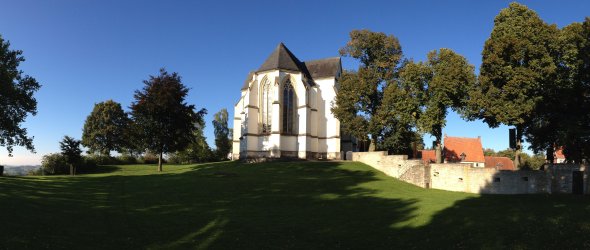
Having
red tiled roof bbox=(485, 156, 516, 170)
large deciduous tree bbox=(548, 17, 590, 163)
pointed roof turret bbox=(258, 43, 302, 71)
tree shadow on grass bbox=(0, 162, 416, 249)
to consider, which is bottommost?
tree shadow on grass bbox=(0, 162, 416, 249)

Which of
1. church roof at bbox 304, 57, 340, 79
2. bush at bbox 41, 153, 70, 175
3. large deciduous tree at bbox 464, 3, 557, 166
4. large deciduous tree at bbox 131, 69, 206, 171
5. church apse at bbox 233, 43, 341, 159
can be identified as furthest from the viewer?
church roof at bbox 304, 57, 340, 79

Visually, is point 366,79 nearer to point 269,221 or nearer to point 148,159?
point 269,221

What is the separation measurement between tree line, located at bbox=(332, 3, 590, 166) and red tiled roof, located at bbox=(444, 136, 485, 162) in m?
29.0

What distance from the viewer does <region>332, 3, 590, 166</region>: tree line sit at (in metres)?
26.1

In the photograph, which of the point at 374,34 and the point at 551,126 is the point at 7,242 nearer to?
the point at 551,126

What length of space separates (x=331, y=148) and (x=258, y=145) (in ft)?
31.1

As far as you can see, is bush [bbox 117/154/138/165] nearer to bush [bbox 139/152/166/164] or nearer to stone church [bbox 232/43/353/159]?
bush [bbox 139/152/166/164]

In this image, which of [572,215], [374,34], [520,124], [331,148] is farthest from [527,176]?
[331,148]

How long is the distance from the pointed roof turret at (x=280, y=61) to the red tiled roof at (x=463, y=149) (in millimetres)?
31430

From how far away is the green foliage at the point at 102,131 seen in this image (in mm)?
67562

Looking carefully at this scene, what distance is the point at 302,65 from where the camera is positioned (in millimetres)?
52250

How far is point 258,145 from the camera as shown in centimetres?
4616

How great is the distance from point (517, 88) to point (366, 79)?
16750 mm

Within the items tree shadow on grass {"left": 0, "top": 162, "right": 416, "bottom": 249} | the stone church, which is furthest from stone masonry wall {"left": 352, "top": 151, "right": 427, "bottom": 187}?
the stone church
